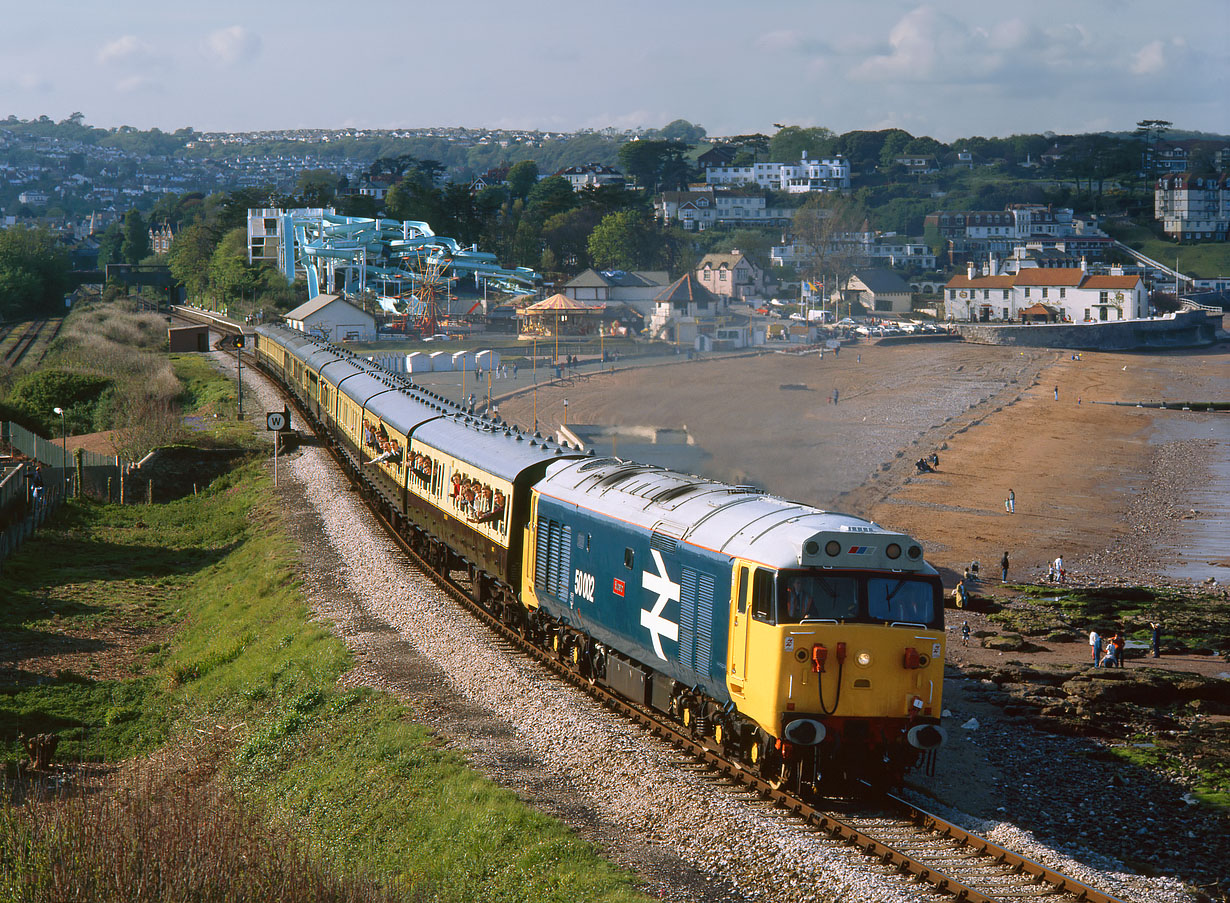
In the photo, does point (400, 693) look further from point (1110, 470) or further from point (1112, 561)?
point (1110, 470)

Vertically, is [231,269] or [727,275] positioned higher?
[727,275]

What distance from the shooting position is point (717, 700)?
15617 mm

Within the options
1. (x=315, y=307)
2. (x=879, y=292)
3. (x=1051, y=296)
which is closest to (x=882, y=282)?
(x=879, y=292)

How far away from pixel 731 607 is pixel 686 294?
110857 millimetres

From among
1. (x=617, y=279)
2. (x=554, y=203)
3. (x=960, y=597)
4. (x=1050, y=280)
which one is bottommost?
(x=960, y=597)

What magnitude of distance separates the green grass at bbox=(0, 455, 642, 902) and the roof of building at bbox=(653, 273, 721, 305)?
80.9 m

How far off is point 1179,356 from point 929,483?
73.4 meters

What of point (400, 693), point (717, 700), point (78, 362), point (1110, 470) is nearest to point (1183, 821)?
point (717, 700)

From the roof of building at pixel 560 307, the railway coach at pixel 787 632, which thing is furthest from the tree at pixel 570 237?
the railway coach at pixel 787 632

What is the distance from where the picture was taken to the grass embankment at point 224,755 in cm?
1116

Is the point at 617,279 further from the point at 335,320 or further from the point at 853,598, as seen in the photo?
the point at 853,598

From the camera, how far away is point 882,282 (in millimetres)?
157125

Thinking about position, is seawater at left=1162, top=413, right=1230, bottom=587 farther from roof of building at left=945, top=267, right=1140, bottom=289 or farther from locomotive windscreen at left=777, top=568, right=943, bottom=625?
roof of building at left=945, top=267, right=1140, bottom=289

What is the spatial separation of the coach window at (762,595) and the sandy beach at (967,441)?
86.9 ft
